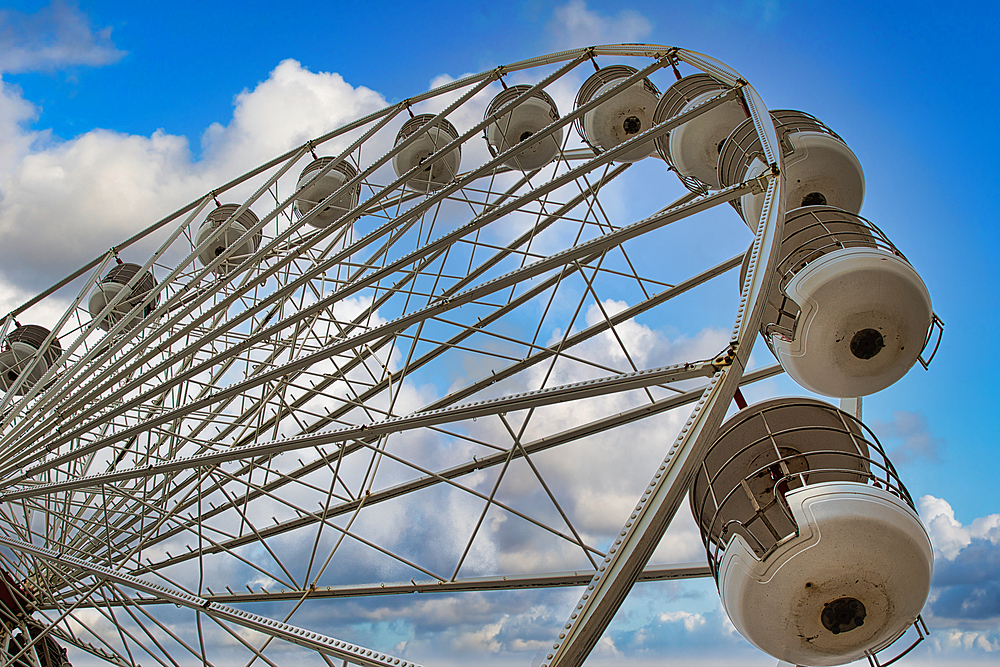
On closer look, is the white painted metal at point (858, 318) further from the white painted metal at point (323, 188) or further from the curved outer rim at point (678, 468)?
the white painted metal at point (323, 188)

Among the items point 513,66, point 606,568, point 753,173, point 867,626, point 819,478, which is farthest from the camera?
point 513,66

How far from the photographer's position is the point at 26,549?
1116 cm

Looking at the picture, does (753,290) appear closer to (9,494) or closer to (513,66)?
(513,66)

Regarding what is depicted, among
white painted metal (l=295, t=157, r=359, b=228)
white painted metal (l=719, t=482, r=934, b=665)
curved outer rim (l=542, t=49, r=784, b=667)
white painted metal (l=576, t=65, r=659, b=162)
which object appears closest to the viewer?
curved outer rim (l=542, t=49, r=784, b=667)

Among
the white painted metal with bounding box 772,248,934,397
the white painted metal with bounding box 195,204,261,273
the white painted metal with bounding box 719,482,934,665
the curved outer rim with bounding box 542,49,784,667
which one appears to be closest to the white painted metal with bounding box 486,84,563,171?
the white painted metal with bounding box 195,204,261,273

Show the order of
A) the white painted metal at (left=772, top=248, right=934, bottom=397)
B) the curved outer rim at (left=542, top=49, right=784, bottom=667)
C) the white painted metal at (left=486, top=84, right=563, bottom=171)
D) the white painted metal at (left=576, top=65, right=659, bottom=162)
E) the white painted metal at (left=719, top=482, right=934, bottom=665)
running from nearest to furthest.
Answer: the curved outer rim at (left=542, top=49, right=784, bottom=667) → the white painted metal at (left=719, top=482, right=934, bottom=665) → the white painted metal at (left=772, top=248, right=934, bottom=397) → the white painted metal at (left=576, top=65, right=659, bottom=162) → the white painted metal at (left=486, top=84, right=563, bottom=171)

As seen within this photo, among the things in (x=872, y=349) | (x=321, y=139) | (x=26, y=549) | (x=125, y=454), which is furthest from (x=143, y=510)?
(x=872, y=349)

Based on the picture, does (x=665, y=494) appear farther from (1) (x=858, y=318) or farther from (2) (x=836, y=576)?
(1) (x=858, y=318)

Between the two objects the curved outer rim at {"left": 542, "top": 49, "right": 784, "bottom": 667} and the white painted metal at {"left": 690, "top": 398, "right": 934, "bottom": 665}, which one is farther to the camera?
the white painted metal at {"left": 690, "top": 398, "right": 934, "bottom": 665}

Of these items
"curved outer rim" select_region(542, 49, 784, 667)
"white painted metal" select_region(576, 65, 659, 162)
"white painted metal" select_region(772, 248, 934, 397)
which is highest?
"white painted metal" select_region(576, 65, 659, 162)

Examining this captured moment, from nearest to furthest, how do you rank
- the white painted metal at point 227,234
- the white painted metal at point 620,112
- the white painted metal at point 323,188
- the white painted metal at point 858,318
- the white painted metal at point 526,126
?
the white painted metal at point 858,318, the white painted metal at point 620,112, the white painted metal at point 526,126, the white painted metal at point 323,188, the white painted metal at point 227,234

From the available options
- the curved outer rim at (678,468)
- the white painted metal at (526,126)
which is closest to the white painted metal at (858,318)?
the curved outer rim at (678,468)

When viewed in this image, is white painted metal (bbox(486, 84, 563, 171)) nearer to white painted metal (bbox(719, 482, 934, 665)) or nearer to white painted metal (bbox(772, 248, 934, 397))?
white painted metal (bbox(772, 248, 934, 397))

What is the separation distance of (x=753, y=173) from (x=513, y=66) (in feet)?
25.1
